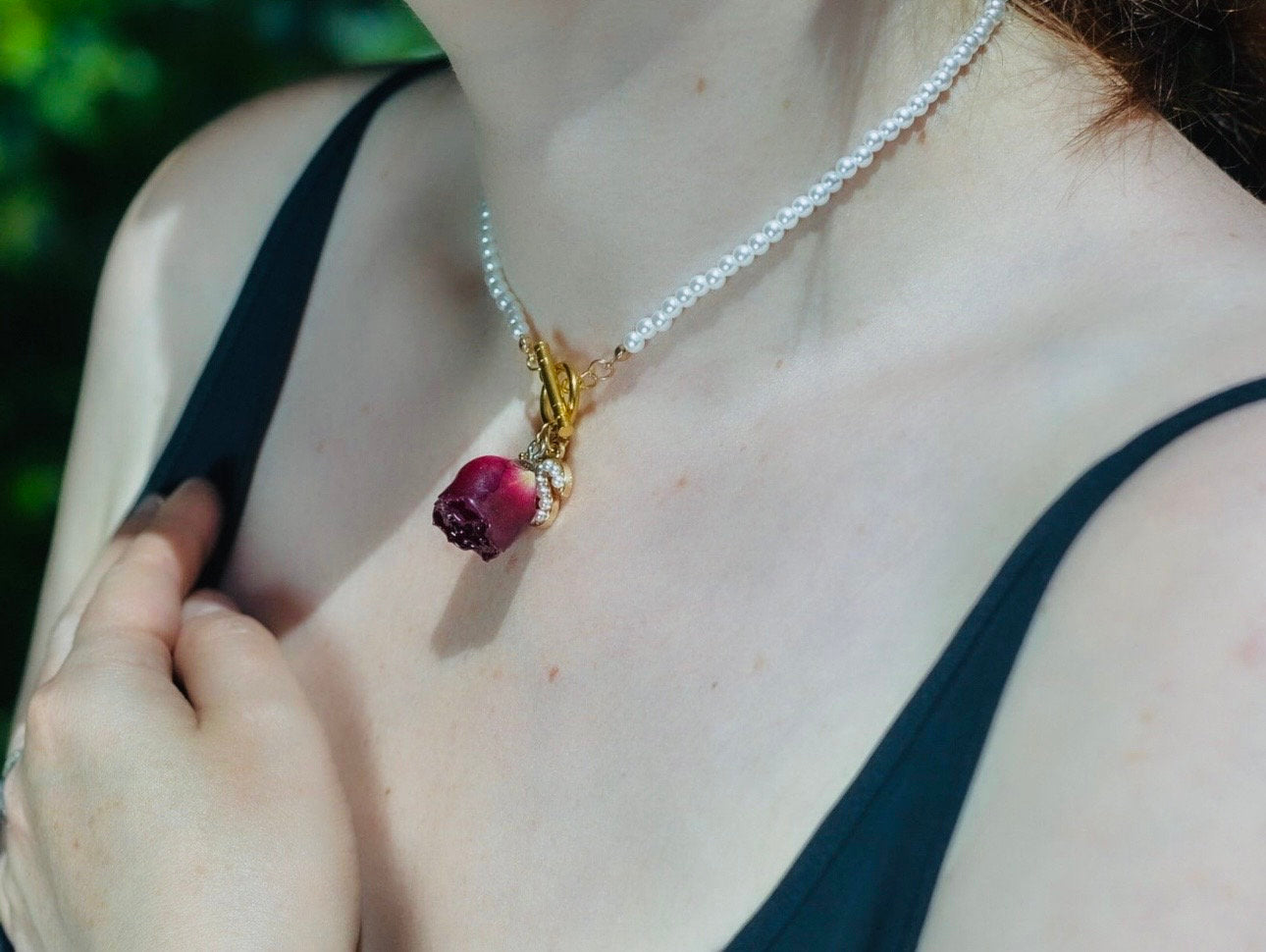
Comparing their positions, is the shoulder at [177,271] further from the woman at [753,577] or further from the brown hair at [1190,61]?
the brown hair at [1190,61]

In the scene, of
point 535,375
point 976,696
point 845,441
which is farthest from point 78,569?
point 976,696

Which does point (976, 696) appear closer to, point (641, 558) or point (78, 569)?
point (641, 558)

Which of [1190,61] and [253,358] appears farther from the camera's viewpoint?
[253,358]

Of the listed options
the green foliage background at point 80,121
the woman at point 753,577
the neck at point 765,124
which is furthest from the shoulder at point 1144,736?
the green foliage background at point 80,121

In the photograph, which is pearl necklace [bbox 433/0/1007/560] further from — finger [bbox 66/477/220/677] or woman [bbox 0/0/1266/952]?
finger [bbox 66/477/220/677]

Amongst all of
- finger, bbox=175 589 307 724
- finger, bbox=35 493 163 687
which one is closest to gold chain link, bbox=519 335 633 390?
finger, bbox=175 589 307 724

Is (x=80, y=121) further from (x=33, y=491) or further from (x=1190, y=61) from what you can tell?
(x=1190, y=61)

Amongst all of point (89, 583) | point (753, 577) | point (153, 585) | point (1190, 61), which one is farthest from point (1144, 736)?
point (89, 583)
